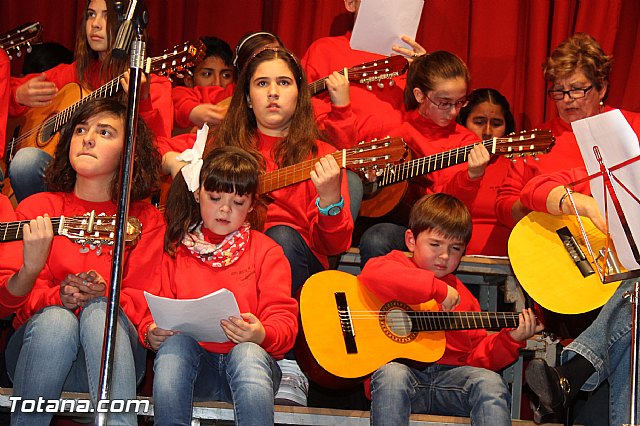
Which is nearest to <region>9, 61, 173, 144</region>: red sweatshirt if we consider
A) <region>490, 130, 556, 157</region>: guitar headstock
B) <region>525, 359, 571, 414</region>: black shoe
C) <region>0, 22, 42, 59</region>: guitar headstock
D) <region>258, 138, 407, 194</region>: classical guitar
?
<region>0, 22, 42, 59</region>: guitar headstock

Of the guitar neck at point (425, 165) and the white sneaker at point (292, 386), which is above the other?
the guitar neck at point (425, 165)

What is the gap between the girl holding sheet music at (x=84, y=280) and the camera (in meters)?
2.49

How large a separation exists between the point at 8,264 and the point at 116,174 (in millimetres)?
449

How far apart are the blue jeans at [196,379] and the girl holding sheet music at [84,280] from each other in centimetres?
10

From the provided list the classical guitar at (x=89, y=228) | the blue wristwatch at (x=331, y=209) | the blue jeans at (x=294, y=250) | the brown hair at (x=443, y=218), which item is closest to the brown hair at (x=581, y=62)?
the brown hair at (x=443, y=218)

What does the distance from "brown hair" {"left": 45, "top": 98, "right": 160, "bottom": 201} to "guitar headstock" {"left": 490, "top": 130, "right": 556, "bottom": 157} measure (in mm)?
1220

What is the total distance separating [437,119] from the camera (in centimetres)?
368

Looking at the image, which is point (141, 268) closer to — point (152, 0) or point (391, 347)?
point (391, 347)

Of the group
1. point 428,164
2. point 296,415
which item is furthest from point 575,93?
point 296,415

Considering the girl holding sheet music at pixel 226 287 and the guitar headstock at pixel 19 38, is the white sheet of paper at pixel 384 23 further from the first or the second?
the guitar headstock at pixel 19 38

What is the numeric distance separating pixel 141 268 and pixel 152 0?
83.4 inches

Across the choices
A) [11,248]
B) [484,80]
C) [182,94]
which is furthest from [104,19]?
[484,80]

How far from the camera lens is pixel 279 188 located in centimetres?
314

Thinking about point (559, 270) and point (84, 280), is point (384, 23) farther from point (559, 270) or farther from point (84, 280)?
point (84, 280)
